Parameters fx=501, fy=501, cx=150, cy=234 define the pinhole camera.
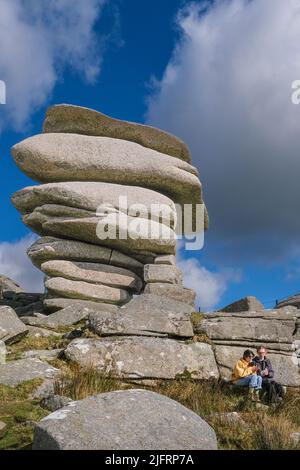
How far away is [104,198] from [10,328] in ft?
26.2

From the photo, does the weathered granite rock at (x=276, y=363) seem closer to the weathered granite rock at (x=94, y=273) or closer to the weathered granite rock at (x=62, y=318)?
the weathered granite rock at (x=62, y=318)

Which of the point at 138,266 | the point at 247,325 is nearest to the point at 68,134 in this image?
the point at 138,266

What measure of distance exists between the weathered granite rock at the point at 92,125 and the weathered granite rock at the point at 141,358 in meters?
12.7

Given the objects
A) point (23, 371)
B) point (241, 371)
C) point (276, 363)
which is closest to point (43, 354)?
point (23, 371)

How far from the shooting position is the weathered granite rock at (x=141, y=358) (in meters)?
11.3

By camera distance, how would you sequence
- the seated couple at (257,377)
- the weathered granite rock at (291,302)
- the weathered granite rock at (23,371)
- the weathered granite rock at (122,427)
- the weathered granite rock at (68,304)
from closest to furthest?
the weathered granite rock at (122,427) → the weathered granite rock at (23,371) → the seated couple at (257,377) → the weathered granite rock at (68,304) → the weathered granite rock at (291,302)

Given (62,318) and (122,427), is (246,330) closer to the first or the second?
(62,318)

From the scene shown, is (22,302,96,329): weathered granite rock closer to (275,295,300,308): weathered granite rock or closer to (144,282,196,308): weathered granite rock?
Result: (144,282,196,308): weathered granite rock

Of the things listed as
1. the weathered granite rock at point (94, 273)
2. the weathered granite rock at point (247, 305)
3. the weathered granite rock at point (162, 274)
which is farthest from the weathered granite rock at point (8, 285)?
the weathered granite rock at point (247, 305)

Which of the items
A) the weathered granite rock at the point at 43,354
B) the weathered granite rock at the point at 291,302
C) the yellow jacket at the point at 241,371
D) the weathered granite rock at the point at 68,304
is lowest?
the yellow jacket at the point at 241,371

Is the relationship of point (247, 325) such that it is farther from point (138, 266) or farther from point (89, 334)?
point (138, 266)

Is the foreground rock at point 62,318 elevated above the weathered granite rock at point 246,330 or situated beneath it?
elevated above

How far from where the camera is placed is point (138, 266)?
20.8 meters

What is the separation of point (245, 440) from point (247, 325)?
6.39 metres
